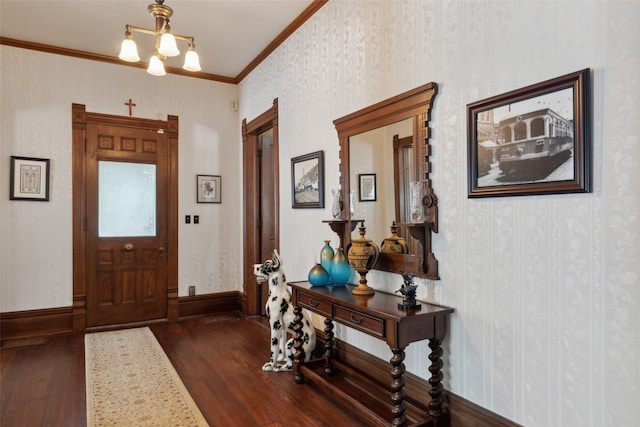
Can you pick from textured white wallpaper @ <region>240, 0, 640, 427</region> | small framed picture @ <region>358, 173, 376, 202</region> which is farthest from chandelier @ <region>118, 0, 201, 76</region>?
small framed picture @ <region>358, 173, 376, 202</region>

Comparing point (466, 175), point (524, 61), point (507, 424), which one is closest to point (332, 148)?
point (466, 175)

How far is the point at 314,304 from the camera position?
280cm

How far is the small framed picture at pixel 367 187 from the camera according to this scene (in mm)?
2799

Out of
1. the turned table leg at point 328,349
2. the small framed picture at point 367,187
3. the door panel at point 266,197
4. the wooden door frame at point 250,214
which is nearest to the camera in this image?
the small framed picture at point 367,187

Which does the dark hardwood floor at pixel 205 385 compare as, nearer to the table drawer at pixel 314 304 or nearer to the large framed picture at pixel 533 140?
the table drawer at pixel 314 304

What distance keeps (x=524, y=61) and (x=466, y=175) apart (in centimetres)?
59

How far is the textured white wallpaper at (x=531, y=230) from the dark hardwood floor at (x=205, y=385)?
0.62 meters

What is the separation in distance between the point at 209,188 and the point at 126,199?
0.99 meters

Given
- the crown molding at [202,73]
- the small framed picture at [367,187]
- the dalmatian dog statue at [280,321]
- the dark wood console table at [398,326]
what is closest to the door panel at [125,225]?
the crown molding at [202,73]

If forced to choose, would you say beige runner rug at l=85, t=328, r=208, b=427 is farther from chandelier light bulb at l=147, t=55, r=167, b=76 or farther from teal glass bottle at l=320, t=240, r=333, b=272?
chandelier light bulb at l=147, t=55, r=167, b=76

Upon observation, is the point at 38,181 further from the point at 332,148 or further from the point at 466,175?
the point at 466,175

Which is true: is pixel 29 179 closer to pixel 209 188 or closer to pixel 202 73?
pixel 209 188

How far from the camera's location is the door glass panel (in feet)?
15.1

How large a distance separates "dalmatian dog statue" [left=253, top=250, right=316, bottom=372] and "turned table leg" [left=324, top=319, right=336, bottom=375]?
14 cm
